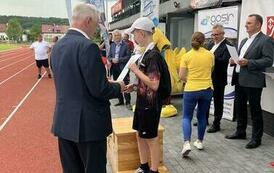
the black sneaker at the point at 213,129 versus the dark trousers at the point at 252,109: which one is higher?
the dark trousers at the point at 252,109

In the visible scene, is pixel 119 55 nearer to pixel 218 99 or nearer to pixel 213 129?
pixel 218 99

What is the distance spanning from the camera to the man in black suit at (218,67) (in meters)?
6.14

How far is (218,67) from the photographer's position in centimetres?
638

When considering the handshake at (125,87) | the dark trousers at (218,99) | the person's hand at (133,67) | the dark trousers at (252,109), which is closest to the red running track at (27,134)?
the handshake at (125,87)

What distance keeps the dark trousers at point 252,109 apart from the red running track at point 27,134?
2979 millimetres

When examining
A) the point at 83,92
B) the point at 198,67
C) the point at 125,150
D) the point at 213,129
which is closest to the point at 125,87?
the point at 83,92

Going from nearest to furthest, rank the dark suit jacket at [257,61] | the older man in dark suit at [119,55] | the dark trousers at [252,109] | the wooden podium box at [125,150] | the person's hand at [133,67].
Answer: the person's hand at [133,67], the wooden podium box at [125,150], the dark suit jacket at [257,61], the dark trousers at [252,109], the older man in dark suit at [119,55]

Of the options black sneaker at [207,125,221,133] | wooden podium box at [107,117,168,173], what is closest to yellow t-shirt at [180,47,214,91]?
wooden podium box at [107,117,168,173]

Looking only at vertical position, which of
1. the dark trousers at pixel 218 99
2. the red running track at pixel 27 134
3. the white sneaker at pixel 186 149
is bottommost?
the red running track at pixel 27 134

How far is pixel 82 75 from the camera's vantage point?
289 cm

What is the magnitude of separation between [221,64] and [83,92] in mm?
3888

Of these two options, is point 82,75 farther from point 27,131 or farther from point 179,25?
point 179,25

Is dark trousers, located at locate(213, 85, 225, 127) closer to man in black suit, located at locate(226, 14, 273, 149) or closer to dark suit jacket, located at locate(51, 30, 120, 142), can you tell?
man in black suit, located at locate(226, 14, 273, 149)

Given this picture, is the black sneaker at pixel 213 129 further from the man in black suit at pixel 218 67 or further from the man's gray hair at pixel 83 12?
the man's gray hair at pixel 83 12
